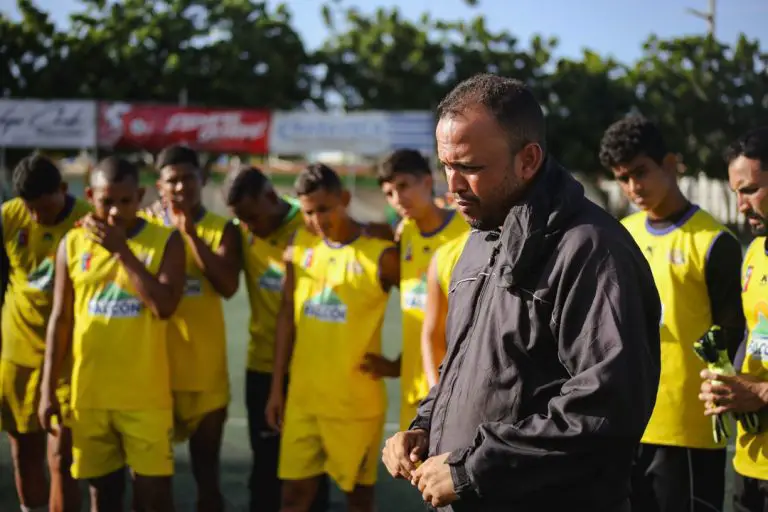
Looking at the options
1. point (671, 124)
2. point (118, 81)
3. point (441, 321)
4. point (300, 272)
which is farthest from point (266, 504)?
point (671, 124)

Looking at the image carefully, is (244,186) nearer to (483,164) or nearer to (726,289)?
(726,289)

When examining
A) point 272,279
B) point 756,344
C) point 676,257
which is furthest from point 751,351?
point 272,279

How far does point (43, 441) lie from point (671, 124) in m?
27.9

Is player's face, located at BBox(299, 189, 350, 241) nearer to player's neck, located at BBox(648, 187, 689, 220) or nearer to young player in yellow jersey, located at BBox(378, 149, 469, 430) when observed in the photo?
young player in yellow jersey, located at BBox(378, 149, 469, 430)

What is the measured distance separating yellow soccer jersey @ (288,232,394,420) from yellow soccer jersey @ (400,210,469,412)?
0.44 feet

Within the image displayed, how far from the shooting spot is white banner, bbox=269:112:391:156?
24266 mm

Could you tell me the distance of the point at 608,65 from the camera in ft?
103

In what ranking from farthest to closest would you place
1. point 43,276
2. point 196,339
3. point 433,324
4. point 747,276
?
point 43,276
point 196,339
point 433,324
point 747,276

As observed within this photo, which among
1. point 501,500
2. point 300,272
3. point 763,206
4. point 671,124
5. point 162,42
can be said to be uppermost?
point 162,42

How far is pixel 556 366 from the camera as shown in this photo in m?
2.02

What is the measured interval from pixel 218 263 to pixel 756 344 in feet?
9.44

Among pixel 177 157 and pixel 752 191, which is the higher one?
pixel 177 157

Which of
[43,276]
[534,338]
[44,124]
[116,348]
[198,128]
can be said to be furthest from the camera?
[198,128]

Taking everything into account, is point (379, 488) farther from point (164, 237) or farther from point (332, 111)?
point (332, 111)
